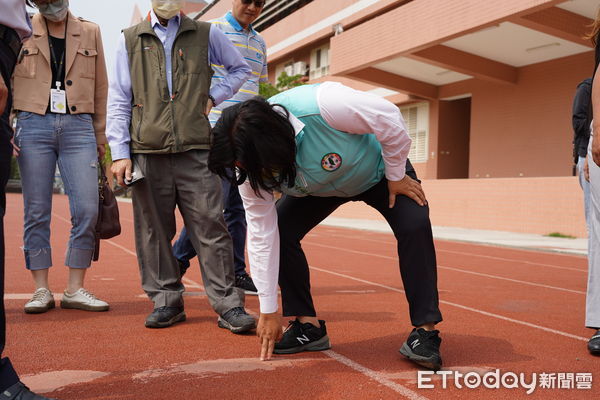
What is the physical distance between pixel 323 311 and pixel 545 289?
9.04ft

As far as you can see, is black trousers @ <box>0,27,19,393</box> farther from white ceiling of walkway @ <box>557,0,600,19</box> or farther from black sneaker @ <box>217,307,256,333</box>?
white ceiling of walkway @ <box>557,0,600,19</box>

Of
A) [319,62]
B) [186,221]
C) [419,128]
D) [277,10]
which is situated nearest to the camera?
[186,221]

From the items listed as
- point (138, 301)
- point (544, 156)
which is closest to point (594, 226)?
point (138, 301)

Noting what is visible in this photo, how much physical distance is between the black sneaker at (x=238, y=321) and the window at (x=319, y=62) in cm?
2634

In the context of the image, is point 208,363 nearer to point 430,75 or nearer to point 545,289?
point 545,289

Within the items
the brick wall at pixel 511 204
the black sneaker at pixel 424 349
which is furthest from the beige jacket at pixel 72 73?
the brick wall at pixel 511 204

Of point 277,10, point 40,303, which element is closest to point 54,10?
point 40,303

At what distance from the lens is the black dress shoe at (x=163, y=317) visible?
152 inches

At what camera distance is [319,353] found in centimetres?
337

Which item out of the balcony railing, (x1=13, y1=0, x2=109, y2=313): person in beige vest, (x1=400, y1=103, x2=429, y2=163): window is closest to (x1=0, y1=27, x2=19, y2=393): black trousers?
(x1=13, y1=0, x2=109, y2=313): person in beige vest

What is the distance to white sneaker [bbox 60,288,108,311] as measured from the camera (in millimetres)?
4371

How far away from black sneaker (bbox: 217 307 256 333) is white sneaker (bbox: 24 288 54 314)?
1287 millimetres

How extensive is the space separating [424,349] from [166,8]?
243 cm

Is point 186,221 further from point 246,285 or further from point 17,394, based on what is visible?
point 17,394
